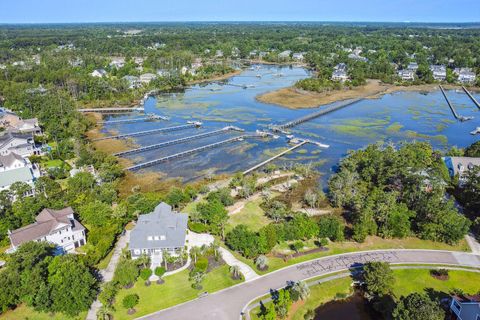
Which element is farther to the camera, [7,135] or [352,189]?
[7,135]

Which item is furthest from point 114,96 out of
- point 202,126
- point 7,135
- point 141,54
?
point 141,54

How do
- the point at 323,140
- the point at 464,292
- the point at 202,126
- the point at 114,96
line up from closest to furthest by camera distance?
the point at 464,292 → the point at 323,140 → the point at 202,126 → the point at 114,96

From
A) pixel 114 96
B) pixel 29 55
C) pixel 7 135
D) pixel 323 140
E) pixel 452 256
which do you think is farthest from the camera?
pixel 29 55

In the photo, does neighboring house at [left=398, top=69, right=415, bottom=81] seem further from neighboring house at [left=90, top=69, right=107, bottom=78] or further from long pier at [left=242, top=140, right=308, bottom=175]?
neighboring house at [left=90, top=69, right=107, bottom=78]

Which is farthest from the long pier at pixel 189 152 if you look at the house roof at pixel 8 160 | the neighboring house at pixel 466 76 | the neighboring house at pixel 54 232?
the neighboring house at pixel 466 76

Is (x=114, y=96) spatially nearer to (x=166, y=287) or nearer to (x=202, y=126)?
(x=202, y=126)

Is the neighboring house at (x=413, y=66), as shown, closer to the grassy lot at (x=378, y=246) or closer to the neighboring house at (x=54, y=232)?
the grassy lot at (x=378, y=246)
